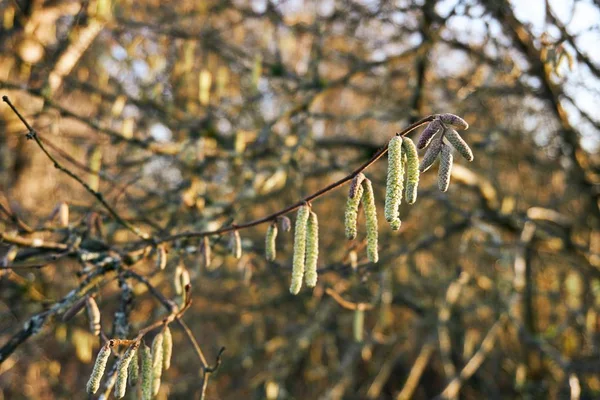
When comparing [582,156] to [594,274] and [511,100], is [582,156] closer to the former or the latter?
[594,274]

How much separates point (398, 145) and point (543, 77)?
2574 millimetres

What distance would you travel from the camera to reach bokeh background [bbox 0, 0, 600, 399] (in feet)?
9.95

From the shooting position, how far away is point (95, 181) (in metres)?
3.34

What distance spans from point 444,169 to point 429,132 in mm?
86

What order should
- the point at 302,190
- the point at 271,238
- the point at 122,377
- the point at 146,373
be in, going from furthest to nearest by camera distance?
the point at 302,190, the point at 271,238, the point at 146,373, the point at 122,377

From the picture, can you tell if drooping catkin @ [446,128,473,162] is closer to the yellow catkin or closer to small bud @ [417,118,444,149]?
small bud @ [417,118,444,149]

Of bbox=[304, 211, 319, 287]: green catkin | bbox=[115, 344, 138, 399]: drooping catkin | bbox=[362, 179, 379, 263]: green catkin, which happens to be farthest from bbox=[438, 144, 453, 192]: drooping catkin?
bbox=[115, 344, 138, 399]: drooping catkin

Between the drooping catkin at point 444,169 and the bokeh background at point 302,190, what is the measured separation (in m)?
0.86

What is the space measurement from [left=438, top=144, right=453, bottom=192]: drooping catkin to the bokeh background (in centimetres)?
86

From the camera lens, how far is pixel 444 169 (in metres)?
1.25

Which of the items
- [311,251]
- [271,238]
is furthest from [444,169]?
[271,238]

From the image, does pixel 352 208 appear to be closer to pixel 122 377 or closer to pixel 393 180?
pixel 393 180

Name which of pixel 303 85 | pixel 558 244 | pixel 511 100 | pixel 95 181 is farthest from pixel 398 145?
pixel 511 100

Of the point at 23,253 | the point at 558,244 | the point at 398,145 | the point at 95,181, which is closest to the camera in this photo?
the point at 398,145
